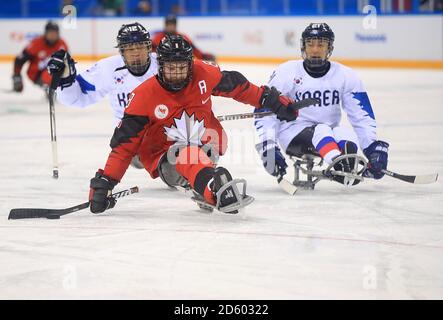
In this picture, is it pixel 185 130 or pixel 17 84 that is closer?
pixel 185 130

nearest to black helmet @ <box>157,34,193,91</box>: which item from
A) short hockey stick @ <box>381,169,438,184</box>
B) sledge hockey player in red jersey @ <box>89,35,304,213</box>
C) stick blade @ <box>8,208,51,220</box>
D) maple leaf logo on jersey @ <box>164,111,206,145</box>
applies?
sledge hockey player in red jersey @ <box>89,35,304,213</box>

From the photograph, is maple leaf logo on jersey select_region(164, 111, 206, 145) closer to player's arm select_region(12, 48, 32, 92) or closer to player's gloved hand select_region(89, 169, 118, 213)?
player's gloved hand select_region(89, 169, 118, 213)

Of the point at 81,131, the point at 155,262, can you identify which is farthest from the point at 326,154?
the point at 81,131

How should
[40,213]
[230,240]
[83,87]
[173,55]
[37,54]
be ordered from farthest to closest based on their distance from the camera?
[37,54], [83,87], [40,213], [173,55], [230,240]

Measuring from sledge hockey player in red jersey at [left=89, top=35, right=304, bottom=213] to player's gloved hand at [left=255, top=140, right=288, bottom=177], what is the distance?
1.73 ft

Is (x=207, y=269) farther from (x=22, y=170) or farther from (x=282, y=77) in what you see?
(x=22, y=170)

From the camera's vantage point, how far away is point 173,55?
474 centimetres

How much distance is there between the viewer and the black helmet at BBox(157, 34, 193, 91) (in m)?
4.74

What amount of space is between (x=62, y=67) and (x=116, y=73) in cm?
37

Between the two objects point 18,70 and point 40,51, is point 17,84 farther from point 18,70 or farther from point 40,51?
point 40,51

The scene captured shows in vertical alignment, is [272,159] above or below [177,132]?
below

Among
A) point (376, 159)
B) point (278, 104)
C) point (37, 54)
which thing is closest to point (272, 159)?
point (278, 104)

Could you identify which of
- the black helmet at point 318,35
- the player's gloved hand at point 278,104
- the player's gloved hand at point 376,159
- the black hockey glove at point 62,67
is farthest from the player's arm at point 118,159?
the player's gloved hand at point 376,159

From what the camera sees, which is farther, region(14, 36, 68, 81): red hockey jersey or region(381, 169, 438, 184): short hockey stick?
region(14, 36, 68, 81): red hockey jersey
